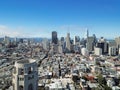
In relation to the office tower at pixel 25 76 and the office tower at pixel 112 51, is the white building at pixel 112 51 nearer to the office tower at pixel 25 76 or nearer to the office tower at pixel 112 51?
the office tower at pixel 112 51

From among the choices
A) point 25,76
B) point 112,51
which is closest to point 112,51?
point 112,51

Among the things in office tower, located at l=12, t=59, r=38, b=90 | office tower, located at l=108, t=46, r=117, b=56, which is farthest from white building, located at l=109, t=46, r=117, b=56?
office tower, located at l=12, t=59, r=38, b=90

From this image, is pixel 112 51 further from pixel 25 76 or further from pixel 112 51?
pixel 25 76

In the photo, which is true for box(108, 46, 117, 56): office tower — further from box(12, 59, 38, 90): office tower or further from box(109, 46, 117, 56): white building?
box(12, 59, 38, 90): office tower

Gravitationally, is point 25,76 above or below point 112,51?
above

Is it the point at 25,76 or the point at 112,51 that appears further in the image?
the point at 112,51

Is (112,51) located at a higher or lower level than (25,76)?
lower

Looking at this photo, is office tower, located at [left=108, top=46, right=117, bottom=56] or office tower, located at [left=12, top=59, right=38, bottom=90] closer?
office tower, located at [left=12, top=59, right=38, bottom=90]

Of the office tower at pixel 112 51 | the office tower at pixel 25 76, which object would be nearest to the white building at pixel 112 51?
the office tower at pixel 112 51
